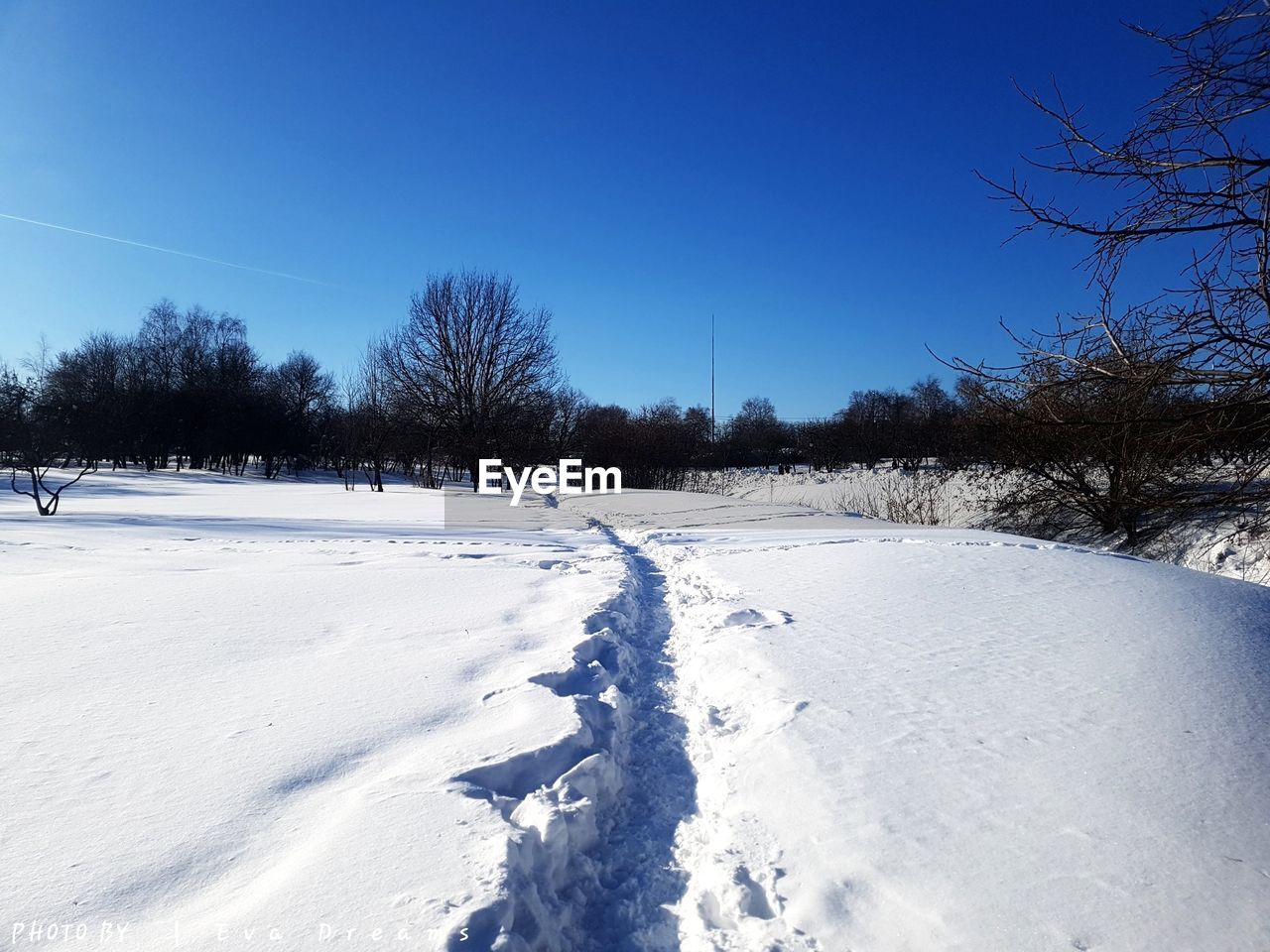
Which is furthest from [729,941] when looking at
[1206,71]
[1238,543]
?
[1238,543]

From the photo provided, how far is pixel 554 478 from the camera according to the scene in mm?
25016

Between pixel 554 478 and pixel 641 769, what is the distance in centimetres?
2268

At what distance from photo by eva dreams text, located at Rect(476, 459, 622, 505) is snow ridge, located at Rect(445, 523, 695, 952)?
1804 cm

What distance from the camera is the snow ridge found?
66.2 inches

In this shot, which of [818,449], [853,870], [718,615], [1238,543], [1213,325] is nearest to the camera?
[853,870]

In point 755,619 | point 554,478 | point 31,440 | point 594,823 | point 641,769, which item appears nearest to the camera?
point 594,823

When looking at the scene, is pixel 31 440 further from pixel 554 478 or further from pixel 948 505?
pixel 948 505

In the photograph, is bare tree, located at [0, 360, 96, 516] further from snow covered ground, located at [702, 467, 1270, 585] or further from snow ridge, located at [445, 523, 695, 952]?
snow covered ground, located at [702, 467, 1270, 585]

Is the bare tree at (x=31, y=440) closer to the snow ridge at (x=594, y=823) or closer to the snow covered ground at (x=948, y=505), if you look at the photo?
the snow ridge at (x=594, y=823)

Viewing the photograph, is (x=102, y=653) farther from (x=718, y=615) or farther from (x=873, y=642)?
(x=873, y=642)

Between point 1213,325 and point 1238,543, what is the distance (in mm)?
8673

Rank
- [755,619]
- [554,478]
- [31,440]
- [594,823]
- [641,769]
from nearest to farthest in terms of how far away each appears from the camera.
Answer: [594,823]
[641,769]
[755,619]
[31,440]
[554,478]

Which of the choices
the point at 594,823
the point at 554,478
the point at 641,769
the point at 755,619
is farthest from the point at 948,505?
the point at 594,823

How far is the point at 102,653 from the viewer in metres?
3.29
